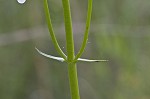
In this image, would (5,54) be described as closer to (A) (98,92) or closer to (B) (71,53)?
(A) (98,92)

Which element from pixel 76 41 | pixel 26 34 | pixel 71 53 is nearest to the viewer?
pixel 71 53

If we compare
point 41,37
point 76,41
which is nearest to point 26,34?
point 41,37

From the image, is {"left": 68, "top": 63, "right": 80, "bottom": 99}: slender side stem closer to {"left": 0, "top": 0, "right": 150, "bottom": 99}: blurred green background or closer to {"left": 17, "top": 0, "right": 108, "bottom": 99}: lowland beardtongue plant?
{"left": 17, "top": 0, "right": 108, "bottom": 99}: lowland beardtongue plant

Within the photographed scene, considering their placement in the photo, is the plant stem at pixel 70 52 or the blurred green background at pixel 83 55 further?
the blurred green background at pixel 83 55

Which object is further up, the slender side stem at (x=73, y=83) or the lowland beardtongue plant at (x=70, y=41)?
the lowland beardtongue plant at (x=70, y=41)

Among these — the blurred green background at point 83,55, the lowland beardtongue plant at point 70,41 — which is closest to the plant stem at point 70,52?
the lowland beardtongue plant at point 70,41

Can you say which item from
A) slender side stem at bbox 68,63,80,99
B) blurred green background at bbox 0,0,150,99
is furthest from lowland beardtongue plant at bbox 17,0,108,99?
blurred green background at bbox 0,0,150,99

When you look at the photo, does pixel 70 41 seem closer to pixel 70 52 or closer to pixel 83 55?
pixel 70 52

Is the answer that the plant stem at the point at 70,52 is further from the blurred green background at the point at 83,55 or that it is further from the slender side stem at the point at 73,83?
the blurred green background at the point at 83,55
